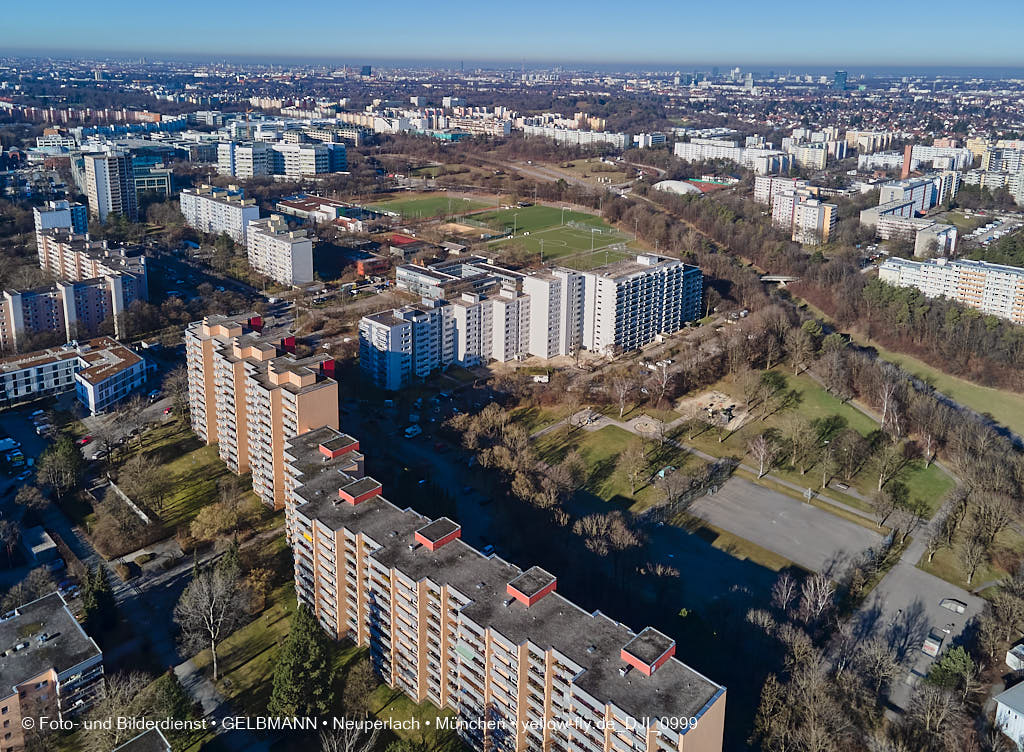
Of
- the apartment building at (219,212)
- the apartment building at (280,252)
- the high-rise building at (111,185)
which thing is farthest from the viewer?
the high-rise building at (111,185)

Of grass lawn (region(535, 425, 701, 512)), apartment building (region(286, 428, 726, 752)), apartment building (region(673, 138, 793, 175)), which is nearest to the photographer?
apartment building (region(286, 428, 726, 752))

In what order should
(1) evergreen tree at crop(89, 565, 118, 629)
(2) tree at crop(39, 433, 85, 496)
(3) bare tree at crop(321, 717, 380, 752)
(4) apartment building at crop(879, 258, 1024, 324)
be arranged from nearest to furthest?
(3) bare tree at crop(321, 717, 380, 752) → (1) evergreen tree at crop(89, 565, 118, 629) → (2) tree at crop(39, 433, 85, 496) → (4) apartment building at crop(879, 258, 1024, 324)

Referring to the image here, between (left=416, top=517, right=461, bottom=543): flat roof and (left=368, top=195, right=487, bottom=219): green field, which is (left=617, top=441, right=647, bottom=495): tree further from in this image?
(left=368, top=195, right=487, bottom=219): green field

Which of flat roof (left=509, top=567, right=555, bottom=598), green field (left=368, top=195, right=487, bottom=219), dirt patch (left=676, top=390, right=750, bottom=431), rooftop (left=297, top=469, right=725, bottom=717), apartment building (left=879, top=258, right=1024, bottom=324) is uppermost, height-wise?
green field (left=368, top=195, right=487, bottom=219)

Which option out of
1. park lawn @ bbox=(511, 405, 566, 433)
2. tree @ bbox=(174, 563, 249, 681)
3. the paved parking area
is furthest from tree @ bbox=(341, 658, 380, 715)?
park lawn @ bbox=(511, 405, 566, 433)

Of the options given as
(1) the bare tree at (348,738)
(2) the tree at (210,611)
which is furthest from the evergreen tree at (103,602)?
(1) the bare tree at (348,738)

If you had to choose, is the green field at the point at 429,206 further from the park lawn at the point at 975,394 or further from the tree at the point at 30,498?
the tree at the point at 30,498
